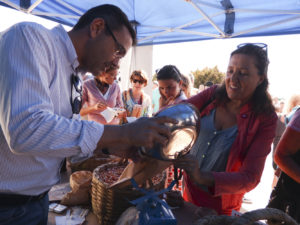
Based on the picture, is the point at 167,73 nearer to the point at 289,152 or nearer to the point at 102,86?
the point at 102,86

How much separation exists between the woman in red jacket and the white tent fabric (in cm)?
265

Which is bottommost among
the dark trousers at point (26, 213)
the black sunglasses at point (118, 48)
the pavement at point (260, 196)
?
the pavement at point (260, 196)

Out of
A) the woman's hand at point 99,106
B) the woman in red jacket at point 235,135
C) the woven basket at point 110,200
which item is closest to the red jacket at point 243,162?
the woman in red jacket at point 235,135

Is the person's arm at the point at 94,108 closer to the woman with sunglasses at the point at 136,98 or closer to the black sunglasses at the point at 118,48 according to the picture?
the woman with sunglasses at the point at 136,98

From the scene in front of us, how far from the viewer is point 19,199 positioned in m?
0.91

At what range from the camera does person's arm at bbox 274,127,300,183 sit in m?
1.50

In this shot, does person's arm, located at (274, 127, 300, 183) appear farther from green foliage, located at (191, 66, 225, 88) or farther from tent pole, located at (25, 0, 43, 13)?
green foliage, located at (191, 66, 225, 88)

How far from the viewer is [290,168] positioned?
151 cm

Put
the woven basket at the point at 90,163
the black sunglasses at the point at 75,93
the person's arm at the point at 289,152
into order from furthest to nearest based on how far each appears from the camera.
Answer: the woven basket at the point at 90,163 → the person's arm at the point at 289,152 → the black sunglasses at the point at 75,93

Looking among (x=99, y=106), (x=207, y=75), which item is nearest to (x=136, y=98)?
(x=99, y=106)

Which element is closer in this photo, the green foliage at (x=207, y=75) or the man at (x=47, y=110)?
the man at (x=47, y=110)

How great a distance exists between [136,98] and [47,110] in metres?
3.24

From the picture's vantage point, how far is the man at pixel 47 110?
641 millimetres

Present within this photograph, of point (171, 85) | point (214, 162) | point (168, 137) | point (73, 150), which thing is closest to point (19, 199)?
point (73, 150)
